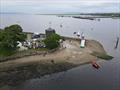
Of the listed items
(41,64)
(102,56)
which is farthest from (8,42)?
(102,56)

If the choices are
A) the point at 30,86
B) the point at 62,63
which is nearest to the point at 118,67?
the point at 62,63

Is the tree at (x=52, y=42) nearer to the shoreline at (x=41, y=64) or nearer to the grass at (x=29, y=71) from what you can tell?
the shoreline at (x=41, y=64)

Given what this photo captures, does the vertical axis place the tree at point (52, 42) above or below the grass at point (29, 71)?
above

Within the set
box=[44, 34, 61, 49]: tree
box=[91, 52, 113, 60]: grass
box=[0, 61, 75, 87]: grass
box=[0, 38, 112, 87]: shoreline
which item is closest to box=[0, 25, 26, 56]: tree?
box=[0, 38, 112, 87]: shoreline

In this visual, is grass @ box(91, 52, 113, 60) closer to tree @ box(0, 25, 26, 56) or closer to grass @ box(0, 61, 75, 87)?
grass @ box(0, 61, 75, 87)

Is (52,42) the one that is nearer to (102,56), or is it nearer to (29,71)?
(102,56)

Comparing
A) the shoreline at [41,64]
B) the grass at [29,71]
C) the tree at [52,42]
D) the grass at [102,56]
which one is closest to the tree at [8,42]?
the shoreline at [41,64]

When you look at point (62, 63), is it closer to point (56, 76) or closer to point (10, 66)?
point (56, 76)

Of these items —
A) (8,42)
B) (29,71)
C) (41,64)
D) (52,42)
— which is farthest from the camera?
(52,42)

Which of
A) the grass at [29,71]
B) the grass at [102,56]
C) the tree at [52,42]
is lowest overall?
the grass at [29,71]
